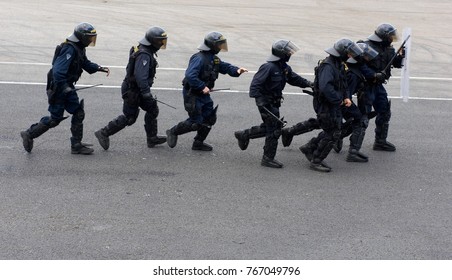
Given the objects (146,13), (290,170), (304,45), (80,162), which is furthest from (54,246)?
(146,13)

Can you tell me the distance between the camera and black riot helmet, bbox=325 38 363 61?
11125 millimetres

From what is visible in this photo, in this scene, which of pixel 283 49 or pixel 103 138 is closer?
pixel 283 49

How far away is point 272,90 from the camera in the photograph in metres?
11.5

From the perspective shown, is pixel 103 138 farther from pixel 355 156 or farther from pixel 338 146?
pixel 355 156

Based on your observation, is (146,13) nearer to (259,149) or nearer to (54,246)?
(259,149)

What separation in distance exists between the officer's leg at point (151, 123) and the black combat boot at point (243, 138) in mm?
1041

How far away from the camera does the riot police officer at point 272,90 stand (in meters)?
11.4

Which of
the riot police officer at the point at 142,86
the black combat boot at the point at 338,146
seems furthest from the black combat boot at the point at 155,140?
the black combat boot at the point at 338,146

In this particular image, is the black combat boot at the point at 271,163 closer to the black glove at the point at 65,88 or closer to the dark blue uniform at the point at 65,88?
the dark blue uniform at the point at 65,88

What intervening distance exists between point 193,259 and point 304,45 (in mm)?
13806

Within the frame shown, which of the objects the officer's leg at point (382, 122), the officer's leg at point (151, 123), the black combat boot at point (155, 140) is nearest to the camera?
the officer's leg at point (151, 123)

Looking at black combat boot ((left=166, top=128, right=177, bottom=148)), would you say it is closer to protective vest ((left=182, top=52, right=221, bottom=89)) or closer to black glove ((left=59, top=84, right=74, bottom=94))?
protective vest ((left=182, top=52, right=221, bottom=89))

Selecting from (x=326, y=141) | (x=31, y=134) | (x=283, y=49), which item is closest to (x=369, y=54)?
(x=283, y=49)

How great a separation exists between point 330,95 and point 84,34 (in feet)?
10.4
